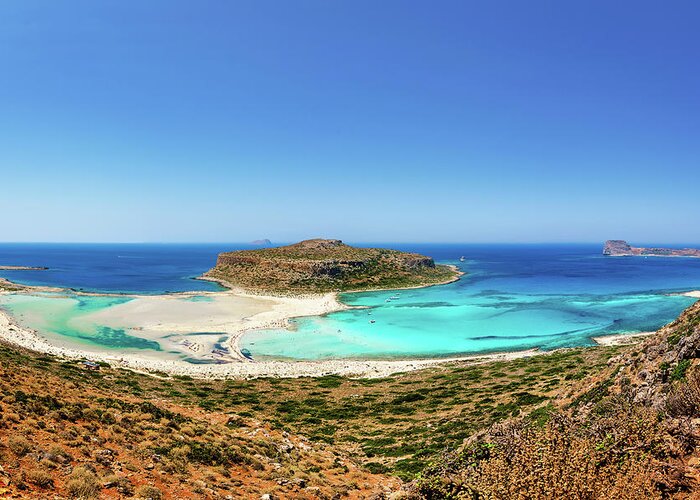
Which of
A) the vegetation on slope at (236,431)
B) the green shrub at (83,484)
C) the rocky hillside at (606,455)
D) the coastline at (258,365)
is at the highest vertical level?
the rocky hillside at (606,455)

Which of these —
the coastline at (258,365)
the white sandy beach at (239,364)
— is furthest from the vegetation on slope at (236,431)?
the white sandy beach at (239,364)

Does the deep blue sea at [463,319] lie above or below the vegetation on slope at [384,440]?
below

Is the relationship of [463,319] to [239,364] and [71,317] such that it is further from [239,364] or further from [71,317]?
[71,317]

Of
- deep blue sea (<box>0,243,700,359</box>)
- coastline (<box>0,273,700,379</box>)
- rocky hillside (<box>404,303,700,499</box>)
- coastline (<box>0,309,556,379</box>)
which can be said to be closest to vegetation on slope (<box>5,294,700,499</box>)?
rocky hillside (<box>404,303,700,499</box>)

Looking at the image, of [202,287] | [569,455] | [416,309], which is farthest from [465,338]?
[202,287]

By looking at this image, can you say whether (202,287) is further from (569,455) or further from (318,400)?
(569,455)

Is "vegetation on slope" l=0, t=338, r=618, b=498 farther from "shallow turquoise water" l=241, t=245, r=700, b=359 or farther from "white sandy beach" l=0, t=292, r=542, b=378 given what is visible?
"shallow turquoise water" l=241, t=245, r=700, b=359

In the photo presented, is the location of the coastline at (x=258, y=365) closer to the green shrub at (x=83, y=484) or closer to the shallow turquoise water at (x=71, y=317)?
the shallow turquoise water at (x=71, y=317)

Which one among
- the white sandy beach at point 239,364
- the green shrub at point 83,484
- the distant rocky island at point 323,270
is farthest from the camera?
the distant rocky island at point 323,270

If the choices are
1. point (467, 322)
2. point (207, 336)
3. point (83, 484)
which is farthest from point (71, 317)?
point (83, 484)

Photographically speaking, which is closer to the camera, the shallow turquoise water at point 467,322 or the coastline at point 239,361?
the coastline at point 239,361
